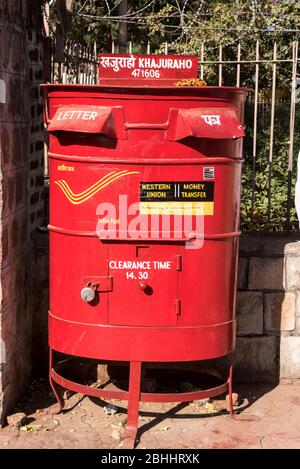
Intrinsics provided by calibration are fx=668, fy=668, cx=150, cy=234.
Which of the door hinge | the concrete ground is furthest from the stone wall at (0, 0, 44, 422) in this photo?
the door hinge

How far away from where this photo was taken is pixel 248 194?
6668 mm

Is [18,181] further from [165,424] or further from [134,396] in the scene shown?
[165,424]

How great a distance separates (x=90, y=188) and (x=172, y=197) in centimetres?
46

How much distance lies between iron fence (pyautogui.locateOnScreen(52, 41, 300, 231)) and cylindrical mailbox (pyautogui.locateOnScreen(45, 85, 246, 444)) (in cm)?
95

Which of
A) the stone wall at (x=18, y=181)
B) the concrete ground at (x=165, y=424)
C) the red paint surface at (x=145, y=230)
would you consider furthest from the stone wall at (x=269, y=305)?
the stone wall at (x=18, y=181)

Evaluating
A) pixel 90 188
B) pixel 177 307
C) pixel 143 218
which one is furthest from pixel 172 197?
pixel 177 307

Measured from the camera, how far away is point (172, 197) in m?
3.66

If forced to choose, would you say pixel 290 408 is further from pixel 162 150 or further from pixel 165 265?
pixel 162 150

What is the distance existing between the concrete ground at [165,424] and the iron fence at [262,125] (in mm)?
1333

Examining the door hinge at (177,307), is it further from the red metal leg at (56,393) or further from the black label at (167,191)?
the red metal leg at (56,393)

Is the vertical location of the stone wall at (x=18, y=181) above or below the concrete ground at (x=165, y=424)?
above

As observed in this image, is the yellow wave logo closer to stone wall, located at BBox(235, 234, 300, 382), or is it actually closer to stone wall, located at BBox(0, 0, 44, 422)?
stone wall, located at BBox(0, 0, 44, 422)

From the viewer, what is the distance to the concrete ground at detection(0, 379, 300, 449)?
3.82m

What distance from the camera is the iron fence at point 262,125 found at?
4750 millimetres
